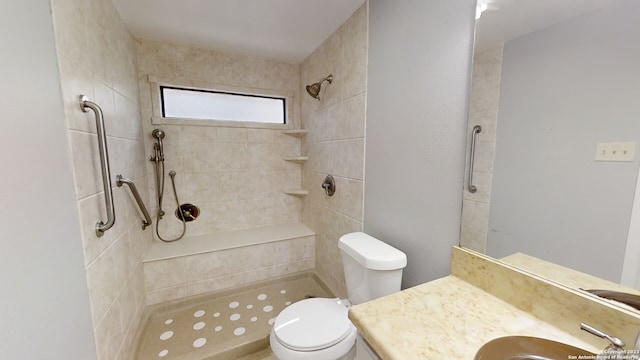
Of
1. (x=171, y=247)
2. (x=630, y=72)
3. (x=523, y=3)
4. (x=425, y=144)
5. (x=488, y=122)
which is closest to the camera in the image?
(x=630, y=72)

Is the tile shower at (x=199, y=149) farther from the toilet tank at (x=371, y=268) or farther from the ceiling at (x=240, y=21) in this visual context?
the toilet tank at (x=371, y=268)

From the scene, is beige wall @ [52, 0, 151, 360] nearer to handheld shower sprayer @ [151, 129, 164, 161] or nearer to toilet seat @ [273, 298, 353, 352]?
handheld shower sprayer @ [151, 129, 164, 161]

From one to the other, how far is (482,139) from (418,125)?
318 mm

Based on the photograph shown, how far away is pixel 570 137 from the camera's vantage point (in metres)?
0.67

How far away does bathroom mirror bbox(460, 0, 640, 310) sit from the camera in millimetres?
587

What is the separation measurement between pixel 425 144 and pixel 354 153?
60 cm

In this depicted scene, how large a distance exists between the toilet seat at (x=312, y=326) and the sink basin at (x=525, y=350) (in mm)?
707

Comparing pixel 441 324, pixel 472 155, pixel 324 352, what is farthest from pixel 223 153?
pixel 441 324

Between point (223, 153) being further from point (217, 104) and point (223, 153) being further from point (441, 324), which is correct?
point (441, 324)

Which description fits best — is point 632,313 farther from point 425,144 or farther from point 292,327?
point 292,327

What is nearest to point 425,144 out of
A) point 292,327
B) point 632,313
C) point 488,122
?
point 488,122

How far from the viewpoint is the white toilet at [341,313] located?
1.08 m

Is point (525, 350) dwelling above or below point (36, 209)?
below

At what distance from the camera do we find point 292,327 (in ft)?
3.85
